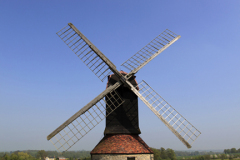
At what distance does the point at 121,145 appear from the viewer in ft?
47.1

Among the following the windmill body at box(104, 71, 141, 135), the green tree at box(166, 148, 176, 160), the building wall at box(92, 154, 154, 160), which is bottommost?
the green tree at box(166, 148, 176, 160)

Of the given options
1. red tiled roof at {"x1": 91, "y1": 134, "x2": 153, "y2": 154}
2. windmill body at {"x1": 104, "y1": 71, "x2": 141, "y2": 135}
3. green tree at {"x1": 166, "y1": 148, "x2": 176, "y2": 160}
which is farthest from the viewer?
green tree at {"x1": 166, "y1": 148, "x2": 176, "y2": 160}

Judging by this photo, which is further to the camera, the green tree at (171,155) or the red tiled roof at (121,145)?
the green tree at (171,155)

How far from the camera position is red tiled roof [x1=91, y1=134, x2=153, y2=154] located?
14016 millimetres

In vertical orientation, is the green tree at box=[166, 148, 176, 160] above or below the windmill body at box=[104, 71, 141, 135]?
below

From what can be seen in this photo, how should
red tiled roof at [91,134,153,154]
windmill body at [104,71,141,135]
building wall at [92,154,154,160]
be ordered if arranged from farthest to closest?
windmill body at [104,71,141,135] → red tiled roof at [91,134,153,154] → building wall at [92,154,154,160]

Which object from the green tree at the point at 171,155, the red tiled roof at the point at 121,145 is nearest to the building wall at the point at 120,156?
the red tiled roof at the point at 121,145

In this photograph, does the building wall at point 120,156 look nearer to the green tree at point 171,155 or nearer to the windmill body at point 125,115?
the windmill body at point 125,115

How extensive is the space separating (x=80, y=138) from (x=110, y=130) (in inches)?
92.5

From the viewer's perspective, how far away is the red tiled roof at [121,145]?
14016 mm

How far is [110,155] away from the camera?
13.9 meters

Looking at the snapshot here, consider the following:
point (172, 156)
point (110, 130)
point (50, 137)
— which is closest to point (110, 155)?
point (110, 130)

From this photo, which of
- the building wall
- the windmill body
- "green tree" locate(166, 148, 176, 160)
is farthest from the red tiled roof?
"green tree" locate(166, 148, 176, 160)

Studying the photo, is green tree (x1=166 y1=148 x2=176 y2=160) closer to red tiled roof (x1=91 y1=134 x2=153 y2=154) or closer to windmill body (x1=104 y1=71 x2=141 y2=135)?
windmill body (x1=104 y1=71 x2=141 y2=135)
